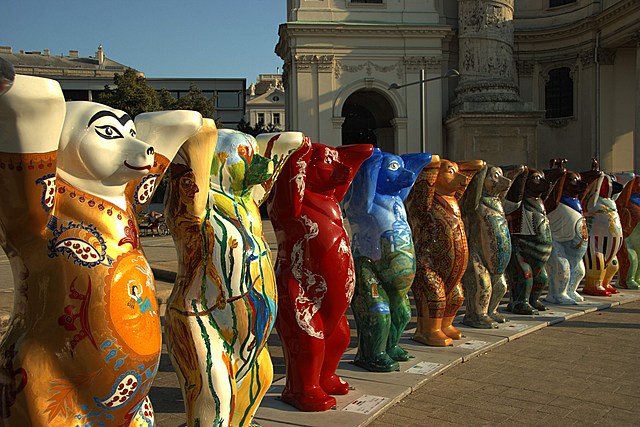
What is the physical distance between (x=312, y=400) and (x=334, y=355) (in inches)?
14.6

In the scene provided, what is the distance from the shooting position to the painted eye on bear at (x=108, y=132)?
243 cm

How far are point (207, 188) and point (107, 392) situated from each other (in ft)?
3.82

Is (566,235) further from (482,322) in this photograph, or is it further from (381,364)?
(381,364)

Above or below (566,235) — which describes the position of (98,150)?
above

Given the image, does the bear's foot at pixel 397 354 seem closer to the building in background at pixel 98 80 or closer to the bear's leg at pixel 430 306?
the bear's leg at pixel 430 306

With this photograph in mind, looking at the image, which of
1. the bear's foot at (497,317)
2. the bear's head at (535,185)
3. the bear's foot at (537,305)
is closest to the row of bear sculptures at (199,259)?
the bear's foot at (497,317)

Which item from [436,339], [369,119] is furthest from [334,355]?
[369,119]

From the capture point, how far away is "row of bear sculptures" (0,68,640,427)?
7.34 feet

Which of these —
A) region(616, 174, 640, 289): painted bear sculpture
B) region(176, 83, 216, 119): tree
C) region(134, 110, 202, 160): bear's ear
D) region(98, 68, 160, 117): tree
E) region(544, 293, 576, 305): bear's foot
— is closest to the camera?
region(134, 110, 202, 160): bear's ear

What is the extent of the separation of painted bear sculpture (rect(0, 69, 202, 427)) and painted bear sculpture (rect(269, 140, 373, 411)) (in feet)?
6.34

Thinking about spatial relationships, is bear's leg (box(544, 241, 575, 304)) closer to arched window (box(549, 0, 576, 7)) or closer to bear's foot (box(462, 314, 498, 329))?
bear's foot (box(462, 314, 498, 329))

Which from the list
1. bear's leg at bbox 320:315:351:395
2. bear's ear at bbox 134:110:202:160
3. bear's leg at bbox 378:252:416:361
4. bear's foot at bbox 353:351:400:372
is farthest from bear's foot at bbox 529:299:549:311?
bear's ear at bbox 134:110:202:160

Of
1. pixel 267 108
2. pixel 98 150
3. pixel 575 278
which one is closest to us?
pixel 98 150

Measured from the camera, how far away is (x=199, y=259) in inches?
130
